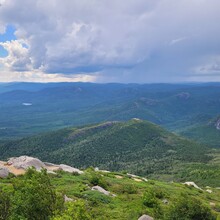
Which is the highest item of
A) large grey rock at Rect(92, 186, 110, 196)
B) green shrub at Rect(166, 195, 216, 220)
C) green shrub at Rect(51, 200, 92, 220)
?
green shrub at Rect(51, 200, 92, 220)

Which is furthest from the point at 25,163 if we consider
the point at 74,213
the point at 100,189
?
the point at 74,213

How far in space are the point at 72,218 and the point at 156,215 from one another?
1870cm

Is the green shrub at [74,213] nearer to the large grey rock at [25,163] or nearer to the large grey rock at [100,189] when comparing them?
the large grey rock at [100,189]

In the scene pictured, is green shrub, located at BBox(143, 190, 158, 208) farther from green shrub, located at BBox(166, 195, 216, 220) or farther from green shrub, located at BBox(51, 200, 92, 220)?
green shrub, located at BBox(51, 200, 92, 220)

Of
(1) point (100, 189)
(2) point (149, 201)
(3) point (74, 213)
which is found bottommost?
(1) point (100, 189)

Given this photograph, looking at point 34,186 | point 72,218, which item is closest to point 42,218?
point 34,186

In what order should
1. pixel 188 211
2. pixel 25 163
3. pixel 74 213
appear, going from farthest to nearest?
pixel 25 163 < pixel 188 211 < pixel 74 213

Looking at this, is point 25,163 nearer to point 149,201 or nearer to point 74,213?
point 149,201

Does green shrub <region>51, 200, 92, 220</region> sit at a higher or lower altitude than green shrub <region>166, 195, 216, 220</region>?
higher

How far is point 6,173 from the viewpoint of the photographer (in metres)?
50.8

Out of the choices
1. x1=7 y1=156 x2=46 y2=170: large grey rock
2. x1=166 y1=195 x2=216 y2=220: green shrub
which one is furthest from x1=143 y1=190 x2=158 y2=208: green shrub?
x1=7 y1=156 x2=46 y2=170: large grey rock

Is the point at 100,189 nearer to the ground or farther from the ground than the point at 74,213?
nearer to the ground

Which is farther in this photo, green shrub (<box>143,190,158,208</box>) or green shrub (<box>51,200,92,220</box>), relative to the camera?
green shrub (<box>143,190,158,208</box>)

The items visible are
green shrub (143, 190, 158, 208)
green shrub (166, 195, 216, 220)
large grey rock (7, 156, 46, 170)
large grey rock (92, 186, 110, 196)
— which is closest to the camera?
green shrub (166, 195, 216, 220)
